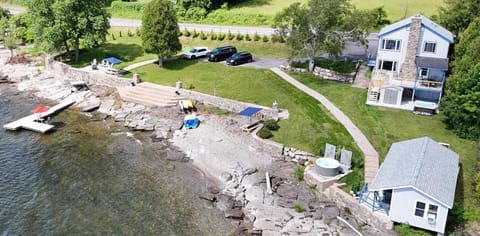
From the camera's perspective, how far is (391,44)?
50969 mm

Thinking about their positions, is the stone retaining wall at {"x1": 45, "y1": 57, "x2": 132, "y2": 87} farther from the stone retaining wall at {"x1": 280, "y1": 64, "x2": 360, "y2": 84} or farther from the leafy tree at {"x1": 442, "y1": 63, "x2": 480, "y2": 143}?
the leafy tree at {"x1": 442, "y1": 63, "x2": 480, "y2": 143}

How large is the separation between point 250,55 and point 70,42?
85.1 ft

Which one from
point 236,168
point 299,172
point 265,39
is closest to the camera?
point 299,172

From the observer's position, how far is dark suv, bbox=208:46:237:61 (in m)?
61.2

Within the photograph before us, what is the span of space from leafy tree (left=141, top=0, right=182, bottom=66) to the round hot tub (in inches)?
1167

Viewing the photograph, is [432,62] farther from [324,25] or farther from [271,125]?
[271,125]

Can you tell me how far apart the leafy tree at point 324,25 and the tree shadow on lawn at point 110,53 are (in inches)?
904

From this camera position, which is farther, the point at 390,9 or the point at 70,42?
the point at 390,9

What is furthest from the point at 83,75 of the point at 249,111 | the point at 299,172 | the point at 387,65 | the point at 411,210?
the point at 411,210

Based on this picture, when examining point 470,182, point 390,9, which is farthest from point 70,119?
point 390,9

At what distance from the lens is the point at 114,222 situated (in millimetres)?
32594

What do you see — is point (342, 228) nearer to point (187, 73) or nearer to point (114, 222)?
point (114, 222)

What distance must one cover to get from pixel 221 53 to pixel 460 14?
31.2 meters

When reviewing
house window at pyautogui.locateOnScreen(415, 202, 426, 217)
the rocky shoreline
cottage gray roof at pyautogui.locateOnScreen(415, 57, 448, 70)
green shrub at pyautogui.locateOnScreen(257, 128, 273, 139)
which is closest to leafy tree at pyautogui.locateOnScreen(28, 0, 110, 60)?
the rocky shoreline
